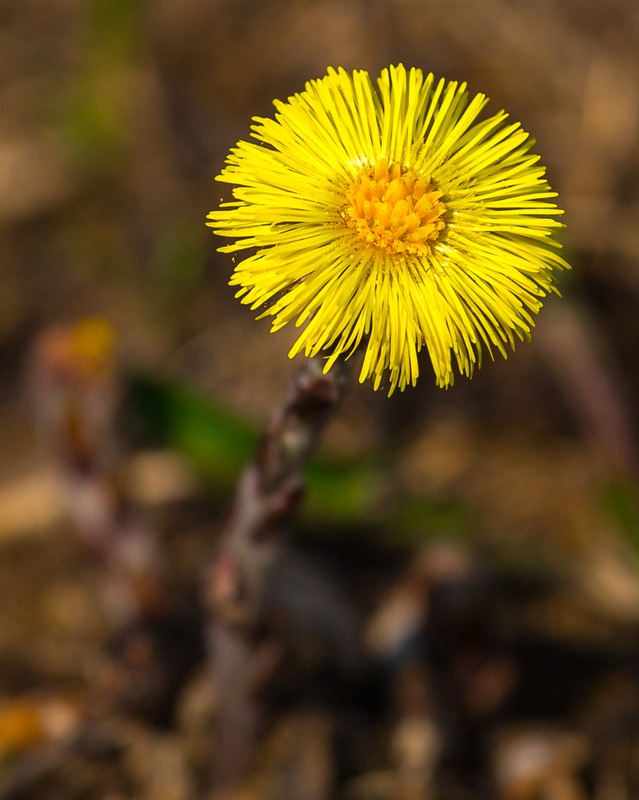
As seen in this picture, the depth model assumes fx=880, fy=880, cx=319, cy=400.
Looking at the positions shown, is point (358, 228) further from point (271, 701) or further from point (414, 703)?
point (414, 703)

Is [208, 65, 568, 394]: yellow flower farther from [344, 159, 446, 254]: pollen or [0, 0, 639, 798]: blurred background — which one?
[0, 0, 639, 798]: blurred background

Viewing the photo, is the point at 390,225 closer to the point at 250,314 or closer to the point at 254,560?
the point at 254,560

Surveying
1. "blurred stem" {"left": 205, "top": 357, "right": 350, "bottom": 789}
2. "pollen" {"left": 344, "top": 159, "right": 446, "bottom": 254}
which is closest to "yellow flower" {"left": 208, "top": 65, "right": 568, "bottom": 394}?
"pollen" {"left": 344, "top": 159, "right": 446, "bottom": 254}

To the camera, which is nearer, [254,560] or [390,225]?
[390,225]

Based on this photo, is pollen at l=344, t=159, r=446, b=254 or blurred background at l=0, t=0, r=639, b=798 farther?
blurred background at l=0, t=0, r=639, b=798

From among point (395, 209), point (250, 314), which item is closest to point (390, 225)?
point (395, 209)

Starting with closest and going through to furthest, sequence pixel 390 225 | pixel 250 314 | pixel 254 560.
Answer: pixel 390 225, pixel 254 560, pixel 250 314

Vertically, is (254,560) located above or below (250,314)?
below

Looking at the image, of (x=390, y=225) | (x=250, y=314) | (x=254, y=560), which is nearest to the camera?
(x=390, y=225)
